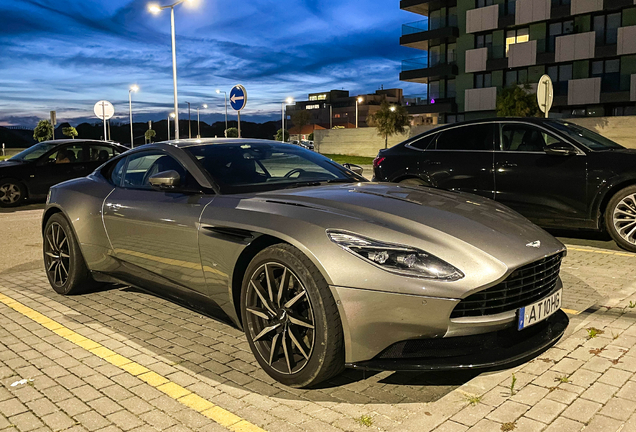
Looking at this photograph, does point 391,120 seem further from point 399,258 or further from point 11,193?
point 399,258

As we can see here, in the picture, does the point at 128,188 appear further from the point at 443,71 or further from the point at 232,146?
the point at 443,71

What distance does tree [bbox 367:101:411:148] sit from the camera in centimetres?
5034

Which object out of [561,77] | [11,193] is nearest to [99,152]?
[11,193]

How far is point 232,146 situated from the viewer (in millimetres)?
4727

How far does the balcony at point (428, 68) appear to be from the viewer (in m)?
49.4

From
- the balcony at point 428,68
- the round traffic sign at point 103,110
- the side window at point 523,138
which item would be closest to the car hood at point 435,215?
the side window at point 523,138

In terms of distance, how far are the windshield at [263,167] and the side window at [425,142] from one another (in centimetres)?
397

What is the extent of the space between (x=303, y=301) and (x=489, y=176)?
5.46m

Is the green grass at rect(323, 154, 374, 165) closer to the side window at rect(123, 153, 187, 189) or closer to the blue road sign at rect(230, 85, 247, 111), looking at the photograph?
the blue road sign at rect(230, 85, 247, 111)

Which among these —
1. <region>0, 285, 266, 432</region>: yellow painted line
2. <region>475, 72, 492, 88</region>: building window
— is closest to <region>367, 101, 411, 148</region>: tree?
<region>475, 72, 492, 88</region>: building window

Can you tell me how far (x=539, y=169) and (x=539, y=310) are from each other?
15.4 ft

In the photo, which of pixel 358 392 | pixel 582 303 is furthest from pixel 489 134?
pixel 358 392

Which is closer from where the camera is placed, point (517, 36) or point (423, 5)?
point (517, 36)

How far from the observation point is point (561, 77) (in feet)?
140
